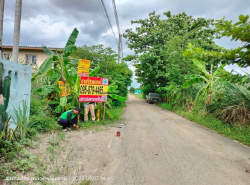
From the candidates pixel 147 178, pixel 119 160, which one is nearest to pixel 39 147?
pixel 119 160

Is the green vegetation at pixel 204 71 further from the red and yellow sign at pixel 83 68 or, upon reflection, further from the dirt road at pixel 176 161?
the red and yellow sign at pixel 83 68

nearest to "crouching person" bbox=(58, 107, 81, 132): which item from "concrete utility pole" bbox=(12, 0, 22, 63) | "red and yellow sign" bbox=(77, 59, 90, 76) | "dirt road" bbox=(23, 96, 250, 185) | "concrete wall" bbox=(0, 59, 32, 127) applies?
"dirt road" bbox=(23, 96, 250, 185)

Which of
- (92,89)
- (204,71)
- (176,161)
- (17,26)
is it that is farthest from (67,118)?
(204,71)

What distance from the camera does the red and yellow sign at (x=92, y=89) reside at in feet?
28.6

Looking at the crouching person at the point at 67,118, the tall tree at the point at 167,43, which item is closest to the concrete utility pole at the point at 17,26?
the crouching person at the point at 67,118

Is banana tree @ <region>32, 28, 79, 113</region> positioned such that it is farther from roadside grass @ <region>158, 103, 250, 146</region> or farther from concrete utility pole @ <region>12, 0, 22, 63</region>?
roadside grass @ <region>158, 103, 250, 146</region>

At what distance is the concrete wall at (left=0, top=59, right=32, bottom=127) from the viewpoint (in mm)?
4961

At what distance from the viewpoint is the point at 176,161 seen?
16.2 feet

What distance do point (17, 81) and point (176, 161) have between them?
495 cm

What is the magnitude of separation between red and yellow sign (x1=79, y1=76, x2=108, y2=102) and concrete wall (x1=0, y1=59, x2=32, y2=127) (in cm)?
307

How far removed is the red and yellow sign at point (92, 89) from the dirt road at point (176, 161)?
2.60 metres

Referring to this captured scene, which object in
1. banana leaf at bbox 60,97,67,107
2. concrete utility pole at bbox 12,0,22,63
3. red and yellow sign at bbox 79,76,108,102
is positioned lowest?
banana leaf at bbox 60,97,67,107

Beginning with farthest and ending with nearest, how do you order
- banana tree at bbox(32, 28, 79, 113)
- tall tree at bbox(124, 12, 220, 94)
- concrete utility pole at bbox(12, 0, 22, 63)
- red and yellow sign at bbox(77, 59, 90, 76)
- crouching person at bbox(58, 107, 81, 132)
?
1. tall tree at bbox(124, 12, 220, 94)
2. red and yellow sign at bbox(77, 59, 90, 76)
3. banana tree at bbox(32, 28, 79, 113)
4. concrete utility pole at bbox(12, 0, 22, 63)
5. crouching person at bbox(58, 107, 81, 132)

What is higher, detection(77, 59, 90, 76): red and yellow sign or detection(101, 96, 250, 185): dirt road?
detection(77, 59, 90, 76): red and yellow sign
